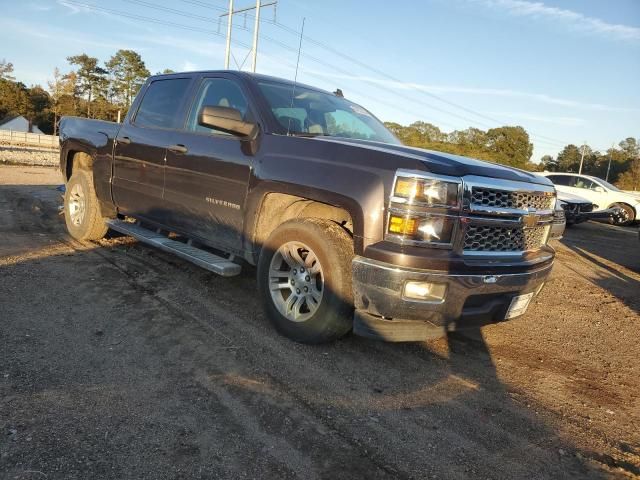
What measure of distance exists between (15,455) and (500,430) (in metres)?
2.46

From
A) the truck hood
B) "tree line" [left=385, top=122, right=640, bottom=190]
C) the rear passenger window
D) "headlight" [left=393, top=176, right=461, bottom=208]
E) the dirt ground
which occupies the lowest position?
the dirt ground

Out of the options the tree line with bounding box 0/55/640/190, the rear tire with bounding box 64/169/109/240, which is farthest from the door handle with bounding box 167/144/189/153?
the tree line with bounding box 0/55/640/190

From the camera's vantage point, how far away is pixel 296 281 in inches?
144

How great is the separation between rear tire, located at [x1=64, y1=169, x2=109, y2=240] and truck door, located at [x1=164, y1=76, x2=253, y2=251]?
1707mm

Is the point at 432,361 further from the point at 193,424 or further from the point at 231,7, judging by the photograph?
the point at 231,7

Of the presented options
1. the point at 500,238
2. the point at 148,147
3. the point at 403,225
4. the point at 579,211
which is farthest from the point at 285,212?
the point at 579,211

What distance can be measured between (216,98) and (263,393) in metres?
2.84

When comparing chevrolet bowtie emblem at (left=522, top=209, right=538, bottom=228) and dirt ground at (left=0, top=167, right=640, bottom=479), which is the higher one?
chevrolet bowtie emblem at (left=522, top=209, right=538, bottom=228)

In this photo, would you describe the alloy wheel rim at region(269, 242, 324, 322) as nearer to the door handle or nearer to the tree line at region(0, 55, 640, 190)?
the door handle

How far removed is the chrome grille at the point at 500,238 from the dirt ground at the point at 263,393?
3.06 ft

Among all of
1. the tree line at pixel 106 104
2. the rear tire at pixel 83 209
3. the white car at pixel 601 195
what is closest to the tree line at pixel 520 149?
the tree line at pixel 106 104

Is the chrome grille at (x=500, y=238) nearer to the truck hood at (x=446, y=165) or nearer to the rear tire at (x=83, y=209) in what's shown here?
the truck hood at (x=446, y=165)

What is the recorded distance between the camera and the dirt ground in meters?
2.33

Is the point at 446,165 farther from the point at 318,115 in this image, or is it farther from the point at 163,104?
the point at 163,104
